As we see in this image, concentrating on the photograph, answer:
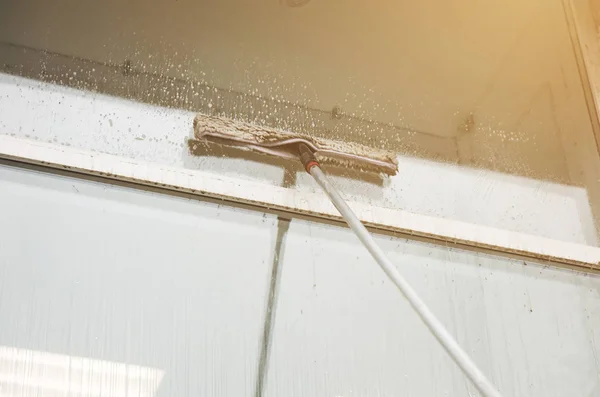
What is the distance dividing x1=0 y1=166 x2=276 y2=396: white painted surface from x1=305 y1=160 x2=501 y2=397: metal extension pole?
0.12 meters

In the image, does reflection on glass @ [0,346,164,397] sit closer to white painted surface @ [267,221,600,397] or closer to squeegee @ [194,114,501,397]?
white painted surface @ [267,221,600,397]

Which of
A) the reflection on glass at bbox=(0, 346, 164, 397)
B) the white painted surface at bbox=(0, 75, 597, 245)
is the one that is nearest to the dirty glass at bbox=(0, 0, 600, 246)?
the white painted surface at bbox=(0, 75, 597, 245)

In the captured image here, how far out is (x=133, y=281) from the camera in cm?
84

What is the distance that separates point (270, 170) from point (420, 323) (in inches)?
12.9

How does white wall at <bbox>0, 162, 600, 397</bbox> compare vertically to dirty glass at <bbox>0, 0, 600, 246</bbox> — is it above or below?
below

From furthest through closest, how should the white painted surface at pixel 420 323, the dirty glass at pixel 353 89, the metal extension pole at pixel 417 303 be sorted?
1. the dirty glass at pixel 353 89
2. the white painted surface at pixel 420 323
3. the metal extension pole at pixel 417 303

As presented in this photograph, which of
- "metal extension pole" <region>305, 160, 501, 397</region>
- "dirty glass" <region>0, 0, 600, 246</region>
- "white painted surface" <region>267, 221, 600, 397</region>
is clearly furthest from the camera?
"dirty glass" <region>0, 0, 600, 246</region>

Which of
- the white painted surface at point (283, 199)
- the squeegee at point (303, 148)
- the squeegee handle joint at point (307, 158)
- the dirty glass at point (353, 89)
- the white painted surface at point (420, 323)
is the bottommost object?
the white painted surface at point (420, 323)

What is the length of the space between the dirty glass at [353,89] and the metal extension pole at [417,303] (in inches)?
4.2

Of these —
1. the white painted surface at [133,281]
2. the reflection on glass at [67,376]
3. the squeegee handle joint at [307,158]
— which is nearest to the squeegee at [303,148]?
the squeegee handle joint at [307,158]

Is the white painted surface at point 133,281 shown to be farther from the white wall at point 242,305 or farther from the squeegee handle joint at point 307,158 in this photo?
the squeegee handle joint at point 307,158

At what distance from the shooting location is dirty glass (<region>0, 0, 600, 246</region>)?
98 cm

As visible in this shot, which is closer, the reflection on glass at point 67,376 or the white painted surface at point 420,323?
the reflection on glass at point 67,376

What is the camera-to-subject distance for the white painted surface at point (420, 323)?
A: 34.3 inches
